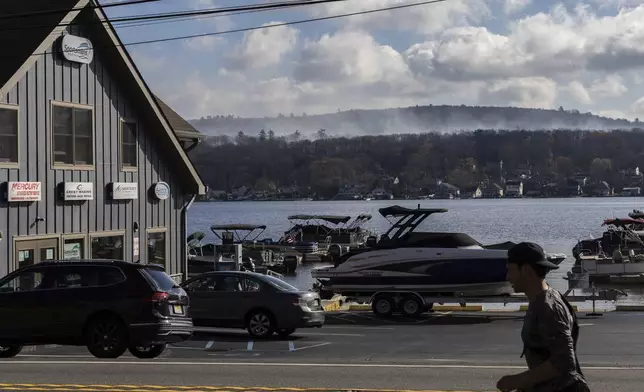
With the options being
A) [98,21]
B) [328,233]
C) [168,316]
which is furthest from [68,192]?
[328,233]

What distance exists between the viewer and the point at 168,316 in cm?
1560

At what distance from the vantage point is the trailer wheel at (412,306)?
30.0 metres

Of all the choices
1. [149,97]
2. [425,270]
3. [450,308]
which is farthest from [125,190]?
[450,308]

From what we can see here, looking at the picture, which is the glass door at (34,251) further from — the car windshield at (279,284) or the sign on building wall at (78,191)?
the car windshield at (279,284)

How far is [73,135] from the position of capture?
2584 centimetres

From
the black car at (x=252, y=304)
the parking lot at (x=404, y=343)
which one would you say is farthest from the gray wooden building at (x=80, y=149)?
the parking lot at (x=404, y=343)

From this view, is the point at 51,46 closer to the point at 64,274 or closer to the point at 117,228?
the point at 117,228

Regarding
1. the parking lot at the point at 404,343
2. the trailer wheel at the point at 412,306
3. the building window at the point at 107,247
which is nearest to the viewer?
the parking lot at the point at 404,343

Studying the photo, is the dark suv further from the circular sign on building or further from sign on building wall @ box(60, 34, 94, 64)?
the circular sign on building

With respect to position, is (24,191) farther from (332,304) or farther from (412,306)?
(332,304)

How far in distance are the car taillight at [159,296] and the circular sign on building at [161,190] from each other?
1318 cm

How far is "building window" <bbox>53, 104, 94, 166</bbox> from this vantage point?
998 inches

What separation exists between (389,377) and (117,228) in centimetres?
1382

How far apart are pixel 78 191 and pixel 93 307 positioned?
10632 millimetres
